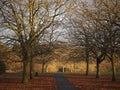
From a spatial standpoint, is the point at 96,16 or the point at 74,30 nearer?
the point at 96,16

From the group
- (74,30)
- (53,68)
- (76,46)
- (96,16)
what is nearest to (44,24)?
(96,16)

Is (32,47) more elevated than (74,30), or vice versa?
(74,30)

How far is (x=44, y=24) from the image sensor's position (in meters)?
32.0

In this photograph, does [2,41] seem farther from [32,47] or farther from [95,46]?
[95,46]

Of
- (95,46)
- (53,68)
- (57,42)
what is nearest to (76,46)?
(95,46)

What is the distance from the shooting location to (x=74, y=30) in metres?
47.1

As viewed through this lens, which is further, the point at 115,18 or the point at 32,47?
the point at 32,47

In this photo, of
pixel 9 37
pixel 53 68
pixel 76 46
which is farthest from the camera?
pixel 53 68

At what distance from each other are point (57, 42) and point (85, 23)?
8.00 metres

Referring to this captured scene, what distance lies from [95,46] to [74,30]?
19.1 feet

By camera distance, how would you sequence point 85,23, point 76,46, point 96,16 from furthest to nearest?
1. point 76,46
2. point 85,23
3. point 96,16

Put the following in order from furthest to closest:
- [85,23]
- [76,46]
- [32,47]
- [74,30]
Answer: [76,46], [74,30], [85,23], [32,47]

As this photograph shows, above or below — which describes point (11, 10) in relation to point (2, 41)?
above

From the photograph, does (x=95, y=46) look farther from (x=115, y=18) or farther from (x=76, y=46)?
(x=115, y=18)
